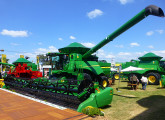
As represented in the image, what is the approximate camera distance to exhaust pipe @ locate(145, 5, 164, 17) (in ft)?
16.9

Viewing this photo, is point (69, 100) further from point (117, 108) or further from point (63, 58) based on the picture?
point (63, 58)

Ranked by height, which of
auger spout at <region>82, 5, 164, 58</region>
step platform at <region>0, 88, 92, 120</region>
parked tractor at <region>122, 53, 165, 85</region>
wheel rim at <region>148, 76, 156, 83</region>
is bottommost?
step platform at <region>0, 88, 92, 120</region>

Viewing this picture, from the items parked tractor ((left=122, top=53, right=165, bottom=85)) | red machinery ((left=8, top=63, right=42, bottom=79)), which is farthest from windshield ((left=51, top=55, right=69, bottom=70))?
parked tractor ((left=122, top=53, right=165, bottom=85))

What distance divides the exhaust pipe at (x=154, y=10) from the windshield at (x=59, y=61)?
6229 millimetres

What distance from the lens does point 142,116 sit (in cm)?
473

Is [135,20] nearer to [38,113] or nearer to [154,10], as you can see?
[154,10]

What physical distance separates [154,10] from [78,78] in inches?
211

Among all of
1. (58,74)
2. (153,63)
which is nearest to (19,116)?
(58,74)

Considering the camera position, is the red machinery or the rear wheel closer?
the red machinery

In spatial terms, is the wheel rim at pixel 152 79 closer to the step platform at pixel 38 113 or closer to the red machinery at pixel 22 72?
the red machinery at pixel 22 72

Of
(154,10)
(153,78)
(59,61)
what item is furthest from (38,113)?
(153,78)

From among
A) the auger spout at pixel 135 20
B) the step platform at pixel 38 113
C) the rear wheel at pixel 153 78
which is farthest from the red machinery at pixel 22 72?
the rear wheel at pixel 153 78

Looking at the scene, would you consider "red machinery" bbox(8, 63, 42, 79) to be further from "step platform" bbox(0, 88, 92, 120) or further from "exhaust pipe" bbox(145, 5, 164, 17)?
"exhaust pipe" bbox(145, 5, 164, 17)

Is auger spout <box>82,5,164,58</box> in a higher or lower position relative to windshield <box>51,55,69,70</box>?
higher
